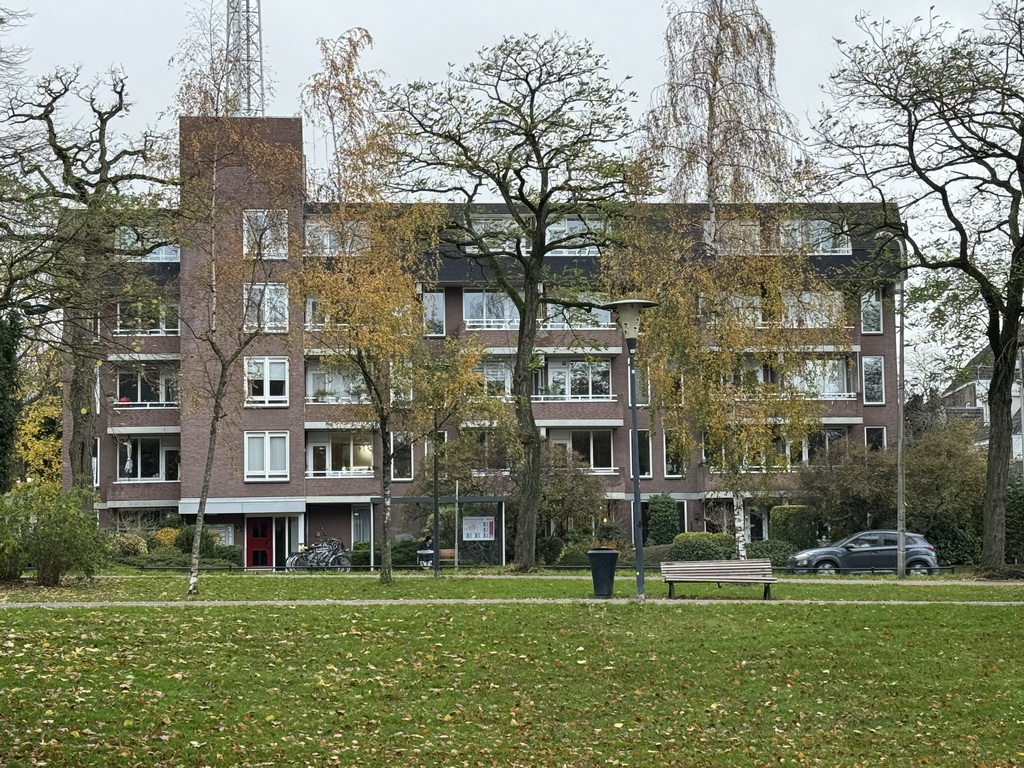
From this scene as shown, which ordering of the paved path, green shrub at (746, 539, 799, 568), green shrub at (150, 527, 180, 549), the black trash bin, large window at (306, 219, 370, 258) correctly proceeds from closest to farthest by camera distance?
1. the paved path
2. the black trash bin
3. large window at (306, 219, 370, 258)
4. green shrub at (746, 539, 799, 568)
5. green shrub at (150, 527, 180, 549)

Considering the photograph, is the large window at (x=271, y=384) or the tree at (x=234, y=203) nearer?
the tree at (x=234, y=203)

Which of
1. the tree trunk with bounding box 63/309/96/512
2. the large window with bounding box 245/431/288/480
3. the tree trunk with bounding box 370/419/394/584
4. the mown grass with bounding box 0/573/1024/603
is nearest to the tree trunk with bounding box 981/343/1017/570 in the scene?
the mown grass with bounding box 0/573/1024/603

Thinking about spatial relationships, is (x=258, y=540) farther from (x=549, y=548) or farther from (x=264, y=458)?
(x=549, y=548)

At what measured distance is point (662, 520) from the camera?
2135 inches

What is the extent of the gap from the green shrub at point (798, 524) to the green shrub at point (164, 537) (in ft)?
77.2

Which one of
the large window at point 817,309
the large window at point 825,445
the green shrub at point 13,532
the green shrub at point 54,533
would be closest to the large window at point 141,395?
the large window at point 825,445

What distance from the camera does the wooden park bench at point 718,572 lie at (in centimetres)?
2303

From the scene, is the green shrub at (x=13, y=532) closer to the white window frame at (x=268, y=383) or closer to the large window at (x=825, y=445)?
the white window frame at (x=268, y=383)

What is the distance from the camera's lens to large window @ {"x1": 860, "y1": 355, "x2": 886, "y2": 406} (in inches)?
2271

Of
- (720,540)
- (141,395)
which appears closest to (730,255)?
(720,540)

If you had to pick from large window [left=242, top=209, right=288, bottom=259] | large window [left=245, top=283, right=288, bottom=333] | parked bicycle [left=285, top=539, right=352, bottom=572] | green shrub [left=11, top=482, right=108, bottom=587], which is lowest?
parked bicycle [left=285, top=539, right=352, bottom=572]

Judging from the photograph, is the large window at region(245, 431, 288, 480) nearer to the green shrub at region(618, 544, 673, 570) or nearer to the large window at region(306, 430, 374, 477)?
the large window at region(306, 430, 374, 477)

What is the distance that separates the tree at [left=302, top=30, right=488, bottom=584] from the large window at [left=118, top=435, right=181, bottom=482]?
27655mm

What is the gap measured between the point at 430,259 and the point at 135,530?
69.3ft
